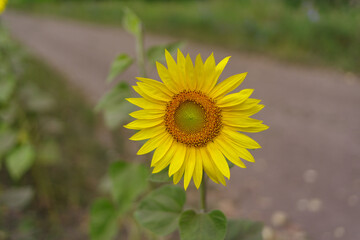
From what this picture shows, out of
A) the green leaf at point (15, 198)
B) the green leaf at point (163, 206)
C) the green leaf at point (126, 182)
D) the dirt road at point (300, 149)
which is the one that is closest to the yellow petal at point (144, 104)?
the green leaf at point (163, 206)

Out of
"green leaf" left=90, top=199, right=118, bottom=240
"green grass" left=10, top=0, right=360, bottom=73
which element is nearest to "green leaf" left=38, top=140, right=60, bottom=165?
"green leaf" left=90, top=199, right=118, bottom=240

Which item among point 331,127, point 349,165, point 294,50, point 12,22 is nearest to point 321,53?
point 294,50

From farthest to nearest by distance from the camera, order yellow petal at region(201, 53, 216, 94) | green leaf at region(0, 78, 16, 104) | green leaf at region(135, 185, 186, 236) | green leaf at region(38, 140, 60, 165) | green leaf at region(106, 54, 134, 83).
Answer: green leaf at region(38, 140, 60, 165)
green leaf at region(0, 78, 16, 104)
green leaf at region(106, 54, 134, 83)
green leaf at region(135, 185, 186, 236)
yellow petal at region(201, 53, 216, 94)

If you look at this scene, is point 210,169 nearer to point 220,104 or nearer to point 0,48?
point 220,104

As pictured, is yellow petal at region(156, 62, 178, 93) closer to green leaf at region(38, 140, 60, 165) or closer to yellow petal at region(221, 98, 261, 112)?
yellow petal at region(221, 98, 261, 112)

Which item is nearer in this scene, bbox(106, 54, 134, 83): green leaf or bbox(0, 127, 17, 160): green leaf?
bbox(106, 54, 134, 83): green leaf

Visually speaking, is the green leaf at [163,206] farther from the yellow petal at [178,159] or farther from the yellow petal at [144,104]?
the yellow petal at [144,104]
